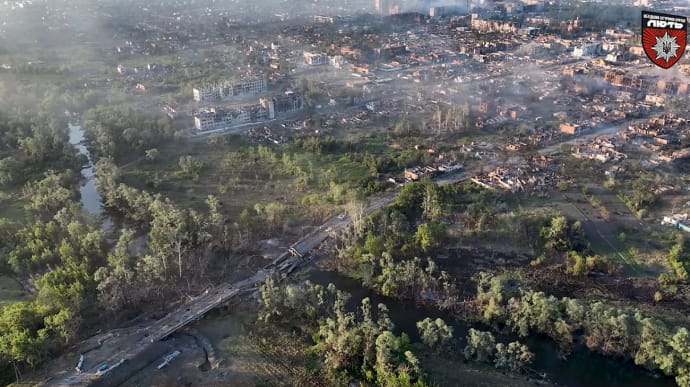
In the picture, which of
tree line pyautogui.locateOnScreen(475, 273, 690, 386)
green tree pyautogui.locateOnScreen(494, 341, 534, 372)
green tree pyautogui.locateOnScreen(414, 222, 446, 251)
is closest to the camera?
tree line pyautogui.locateOnScreen(475, 273, 690, 386)

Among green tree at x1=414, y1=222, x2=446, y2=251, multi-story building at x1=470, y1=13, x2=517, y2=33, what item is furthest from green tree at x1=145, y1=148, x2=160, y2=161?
multi-story building at x1=470, y1=13, x2=517, y2=33

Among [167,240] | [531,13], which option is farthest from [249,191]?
[531,13]

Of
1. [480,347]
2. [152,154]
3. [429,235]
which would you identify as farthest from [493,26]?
[480,347]

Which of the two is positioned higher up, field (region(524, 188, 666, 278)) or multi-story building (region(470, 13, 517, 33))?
multi-story building (region(470, 13, 517, 33))

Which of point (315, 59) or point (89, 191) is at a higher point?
point (315, 59)

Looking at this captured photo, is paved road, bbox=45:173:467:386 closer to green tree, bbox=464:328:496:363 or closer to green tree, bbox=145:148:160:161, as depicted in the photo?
green tree, bbox=464:328:496:363

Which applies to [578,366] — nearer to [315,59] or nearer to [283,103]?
[283,103]
